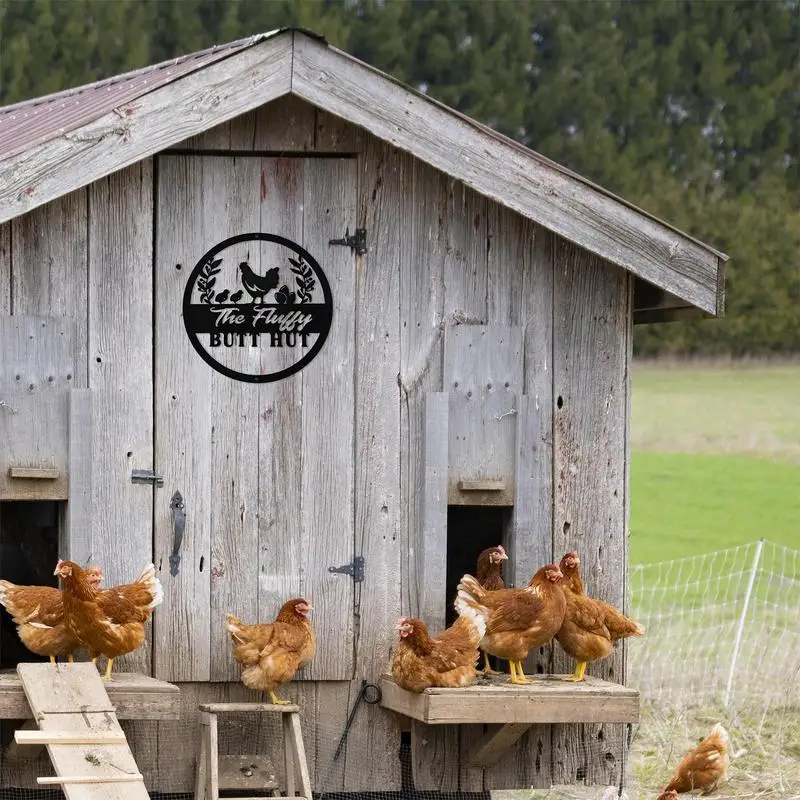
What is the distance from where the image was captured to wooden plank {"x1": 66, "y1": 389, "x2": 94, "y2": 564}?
6.93 metres

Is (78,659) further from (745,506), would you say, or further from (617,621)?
(745,506)

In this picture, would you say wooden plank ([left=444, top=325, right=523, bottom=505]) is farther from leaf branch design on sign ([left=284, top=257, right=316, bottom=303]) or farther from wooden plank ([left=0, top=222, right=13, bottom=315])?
wooden plank ([left=0, top=222, right=13, bottom=315])

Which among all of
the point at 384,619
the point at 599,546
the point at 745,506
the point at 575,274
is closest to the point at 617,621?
the point at 599,546

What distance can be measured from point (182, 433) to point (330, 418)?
0.68 meters

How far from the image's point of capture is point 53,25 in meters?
27.0

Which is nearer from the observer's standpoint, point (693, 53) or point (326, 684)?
point (326, 684)

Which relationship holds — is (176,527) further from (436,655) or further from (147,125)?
(147,125)

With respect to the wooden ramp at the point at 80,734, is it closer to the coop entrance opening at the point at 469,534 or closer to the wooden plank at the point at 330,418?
the wooden plank at the point at 330,418

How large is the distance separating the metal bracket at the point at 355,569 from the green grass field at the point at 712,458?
40.3ft

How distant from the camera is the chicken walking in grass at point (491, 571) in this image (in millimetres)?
7270

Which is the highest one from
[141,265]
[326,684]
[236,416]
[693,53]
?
[693,53]

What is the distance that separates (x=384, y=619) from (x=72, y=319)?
1.98m

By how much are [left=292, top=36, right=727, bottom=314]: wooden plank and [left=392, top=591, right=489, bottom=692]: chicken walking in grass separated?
1765mm

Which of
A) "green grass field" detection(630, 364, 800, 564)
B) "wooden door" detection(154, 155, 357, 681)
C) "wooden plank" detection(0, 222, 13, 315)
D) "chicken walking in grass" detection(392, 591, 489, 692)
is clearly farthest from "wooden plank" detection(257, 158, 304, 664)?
"green grass field" detection(630, 364, 800, 564)
